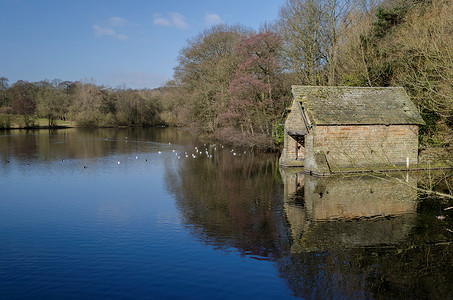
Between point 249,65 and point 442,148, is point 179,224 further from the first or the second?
point 249,65

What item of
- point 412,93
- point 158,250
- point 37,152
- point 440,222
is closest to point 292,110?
point 412,93

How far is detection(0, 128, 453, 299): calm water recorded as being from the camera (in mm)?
8484

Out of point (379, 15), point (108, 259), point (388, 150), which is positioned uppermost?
point (379, 15)

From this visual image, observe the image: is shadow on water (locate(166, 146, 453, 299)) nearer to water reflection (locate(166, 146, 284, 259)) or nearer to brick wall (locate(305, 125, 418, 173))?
water reflection (locate(166, 146, 284, 259))

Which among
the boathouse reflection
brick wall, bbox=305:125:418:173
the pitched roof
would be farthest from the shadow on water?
the pitched roof

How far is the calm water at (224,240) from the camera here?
8.48 m

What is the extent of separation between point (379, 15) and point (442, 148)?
1458 cm

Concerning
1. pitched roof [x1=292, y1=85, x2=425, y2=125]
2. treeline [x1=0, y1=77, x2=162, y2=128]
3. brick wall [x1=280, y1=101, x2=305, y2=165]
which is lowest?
brick wall [x1=280, y1=101, x2=305, y2=165]

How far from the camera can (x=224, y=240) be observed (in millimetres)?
11484

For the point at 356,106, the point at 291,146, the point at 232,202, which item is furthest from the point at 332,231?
the point at 291,146

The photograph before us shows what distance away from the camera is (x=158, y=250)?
424 inches

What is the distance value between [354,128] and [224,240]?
43.7 ft

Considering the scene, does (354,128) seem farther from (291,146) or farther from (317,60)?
(317,60)

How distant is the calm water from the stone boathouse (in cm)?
190
